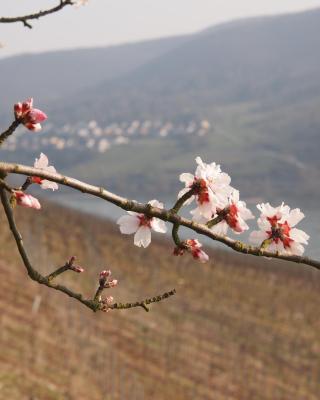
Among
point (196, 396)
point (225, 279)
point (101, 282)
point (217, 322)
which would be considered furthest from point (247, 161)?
point (101, 282)

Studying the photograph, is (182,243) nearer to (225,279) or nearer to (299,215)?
(299,215)

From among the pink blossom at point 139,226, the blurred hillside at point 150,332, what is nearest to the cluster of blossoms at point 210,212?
the pink blossom at point 139,226

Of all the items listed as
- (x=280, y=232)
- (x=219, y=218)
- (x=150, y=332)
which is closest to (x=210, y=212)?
(x=219, y=218)

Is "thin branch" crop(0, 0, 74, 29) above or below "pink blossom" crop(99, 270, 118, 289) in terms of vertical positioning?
above

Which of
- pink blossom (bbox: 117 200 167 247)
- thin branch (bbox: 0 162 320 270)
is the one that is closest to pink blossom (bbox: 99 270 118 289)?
pink blossom (bbox: 117 200 167 247)

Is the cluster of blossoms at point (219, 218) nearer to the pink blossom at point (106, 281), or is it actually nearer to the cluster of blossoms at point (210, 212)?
the cluster of blossoms at point (210, 212)

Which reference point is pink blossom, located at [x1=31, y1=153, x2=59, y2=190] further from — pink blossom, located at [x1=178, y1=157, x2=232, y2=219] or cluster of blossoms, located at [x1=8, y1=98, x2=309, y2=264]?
pink blossom, located at [x1=178, y1=157, x2=232, y2=219]

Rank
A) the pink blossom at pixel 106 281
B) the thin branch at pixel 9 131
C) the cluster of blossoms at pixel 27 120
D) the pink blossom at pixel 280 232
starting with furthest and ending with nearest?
1. the pink blossom at pixel 106 281
2. the pink blossom at pixel 280 232
3. the cluster of blossoms at pixel 27 120
4. the thin branch at pixel 9 131
